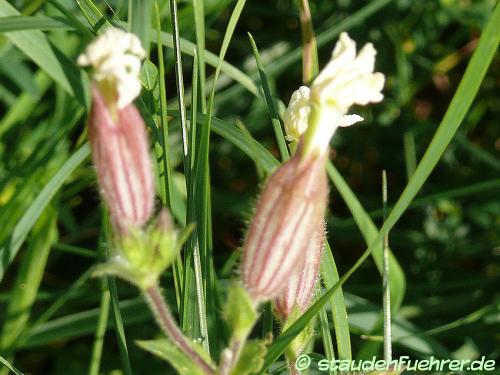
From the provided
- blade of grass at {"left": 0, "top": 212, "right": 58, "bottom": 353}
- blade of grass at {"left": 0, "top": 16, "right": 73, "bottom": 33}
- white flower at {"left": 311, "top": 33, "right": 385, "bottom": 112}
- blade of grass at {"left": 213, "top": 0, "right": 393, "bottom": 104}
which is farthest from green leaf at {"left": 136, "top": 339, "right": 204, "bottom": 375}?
blade of grass at {"left": 213, "top": 0, "right": 393, "bottom": 104}

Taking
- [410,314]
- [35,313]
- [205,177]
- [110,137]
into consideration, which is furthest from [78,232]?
[110,137]

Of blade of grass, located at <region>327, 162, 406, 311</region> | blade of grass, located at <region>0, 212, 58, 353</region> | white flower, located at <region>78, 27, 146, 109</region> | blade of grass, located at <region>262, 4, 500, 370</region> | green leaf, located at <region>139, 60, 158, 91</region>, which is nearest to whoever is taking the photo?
white flower, located at <region>78, 27, 146, 109</region>

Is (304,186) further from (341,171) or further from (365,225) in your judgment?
(341,171)

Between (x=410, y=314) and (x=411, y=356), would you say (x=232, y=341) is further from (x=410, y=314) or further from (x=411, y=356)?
(x=410, y=314)

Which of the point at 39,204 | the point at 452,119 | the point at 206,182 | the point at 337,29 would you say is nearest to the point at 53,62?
the point at 39,204

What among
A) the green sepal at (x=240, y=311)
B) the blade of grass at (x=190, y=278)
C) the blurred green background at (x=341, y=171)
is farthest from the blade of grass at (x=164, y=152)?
the blurred green background at (x=341, y=171)

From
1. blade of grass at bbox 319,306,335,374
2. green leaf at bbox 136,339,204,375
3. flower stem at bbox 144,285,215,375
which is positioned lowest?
green leaf at bbox 136,339,204,375

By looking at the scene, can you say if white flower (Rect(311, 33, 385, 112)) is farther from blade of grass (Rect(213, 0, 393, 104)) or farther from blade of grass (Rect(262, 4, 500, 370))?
blade of grass (Rect(213, 0, 393, 104))
